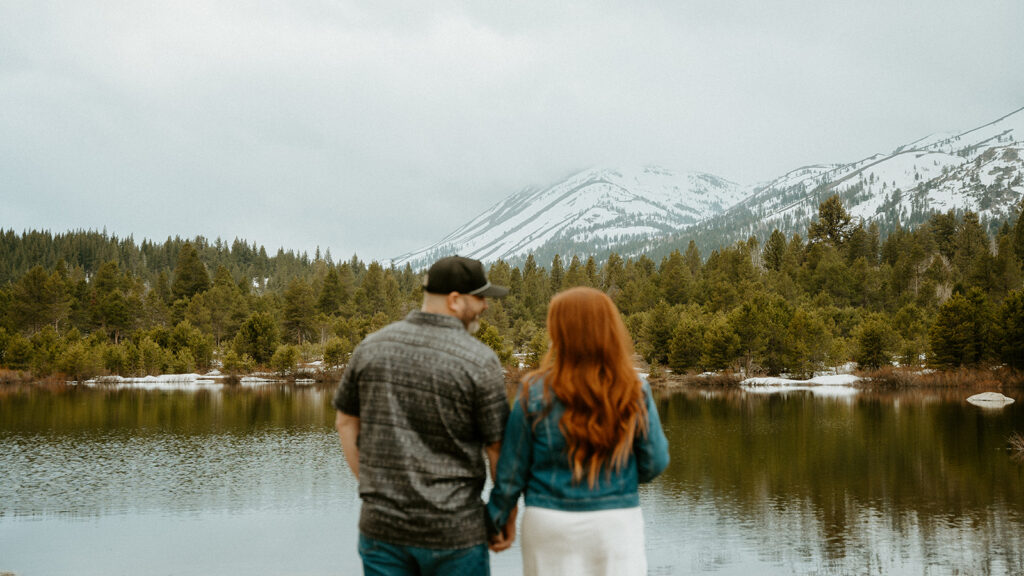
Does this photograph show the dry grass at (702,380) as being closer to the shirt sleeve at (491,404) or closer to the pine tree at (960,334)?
the pine tree at (960,334)

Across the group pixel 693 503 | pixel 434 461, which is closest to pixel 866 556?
pixel 693 503

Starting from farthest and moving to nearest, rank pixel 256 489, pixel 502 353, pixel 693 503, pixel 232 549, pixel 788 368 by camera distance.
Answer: pixel 502 353 → pixel 788 368 → pixel 256 489 → pixel 693 503 → pixel 232 549

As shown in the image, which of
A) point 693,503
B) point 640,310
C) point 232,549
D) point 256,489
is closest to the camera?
point 232,549

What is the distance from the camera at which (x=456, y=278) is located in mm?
3637

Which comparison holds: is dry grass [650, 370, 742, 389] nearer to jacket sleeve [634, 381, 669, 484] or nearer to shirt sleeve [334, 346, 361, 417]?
jacket sleeve [634, 381, 669, 484]

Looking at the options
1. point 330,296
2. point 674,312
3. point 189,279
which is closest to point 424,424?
point 674,312

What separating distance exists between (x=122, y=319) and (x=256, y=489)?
8099 cm

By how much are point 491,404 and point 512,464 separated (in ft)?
1.08

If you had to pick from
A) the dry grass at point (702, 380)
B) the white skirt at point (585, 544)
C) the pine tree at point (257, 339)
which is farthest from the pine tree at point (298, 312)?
the white skirt at point (585, 544)

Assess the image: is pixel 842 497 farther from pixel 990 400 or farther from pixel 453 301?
pixel 990 400

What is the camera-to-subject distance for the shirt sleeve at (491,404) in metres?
3.45

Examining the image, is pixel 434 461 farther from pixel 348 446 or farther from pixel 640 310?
pixel 640 310

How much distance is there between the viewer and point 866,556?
1386 centimetres

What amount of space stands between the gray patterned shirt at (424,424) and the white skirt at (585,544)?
0.33 meters
